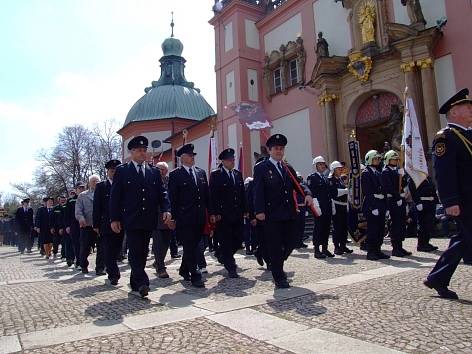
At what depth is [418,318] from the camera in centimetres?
381

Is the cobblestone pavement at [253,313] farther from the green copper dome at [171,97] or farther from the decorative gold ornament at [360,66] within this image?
the green copper dome at [171,97]

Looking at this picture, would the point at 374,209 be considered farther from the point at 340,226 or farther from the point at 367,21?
the point at 367,21

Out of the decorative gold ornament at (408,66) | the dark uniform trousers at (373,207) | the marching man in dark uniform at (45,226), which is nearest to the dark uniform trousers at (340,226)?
the dark uniform trousers at (373,207)

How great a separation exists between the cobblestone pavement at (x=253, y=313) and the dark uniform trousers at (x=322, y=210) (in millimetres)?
2064

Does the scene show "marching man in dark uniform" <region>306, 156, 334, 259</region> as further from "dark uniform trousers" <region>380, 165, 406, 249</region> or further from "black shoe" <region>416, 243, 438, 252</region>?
"black shoe" <region>416, 243, 438, 252</region>

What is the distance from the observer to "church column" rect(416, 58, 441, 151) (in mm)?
15234

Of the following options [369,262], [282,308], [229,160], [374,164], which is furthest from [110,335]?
[374,164]

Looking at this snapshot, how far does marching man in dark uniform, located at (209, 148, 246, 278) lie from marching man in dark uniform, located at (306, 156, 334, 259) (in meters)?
2.41

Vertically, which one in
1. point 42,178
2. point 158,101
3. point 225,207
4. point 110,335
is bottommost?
point 110,335

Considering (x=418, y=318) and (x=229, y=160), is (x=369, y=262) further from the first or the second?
(x=418, y=318)

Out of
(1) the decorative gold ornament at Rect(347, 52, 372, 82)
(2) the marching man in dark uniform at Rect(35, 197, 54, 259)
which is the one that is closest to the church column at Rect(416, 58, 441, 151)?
(1) the decorative gold ornament at Rect(347, 52, 372, 82)

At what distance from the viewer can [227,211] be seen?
7066 millimetres

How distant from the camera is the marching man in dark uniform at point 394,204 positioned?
27.2 feet

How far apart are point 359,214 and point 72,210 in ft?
22.6
